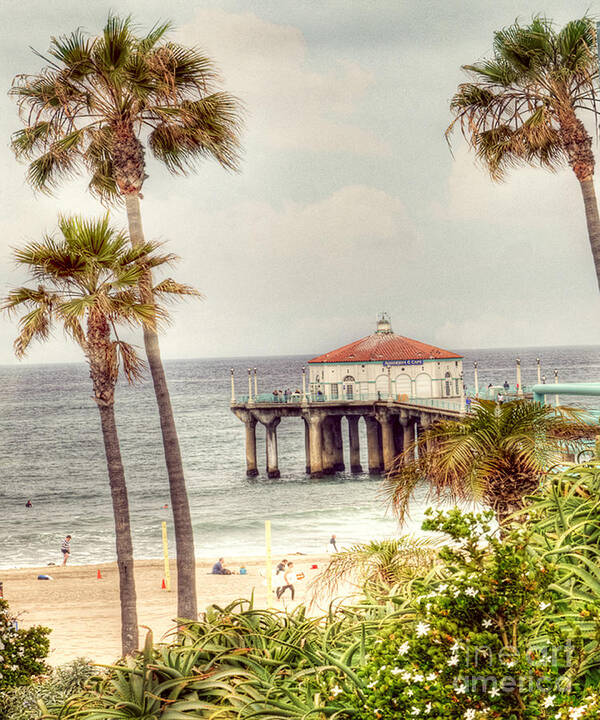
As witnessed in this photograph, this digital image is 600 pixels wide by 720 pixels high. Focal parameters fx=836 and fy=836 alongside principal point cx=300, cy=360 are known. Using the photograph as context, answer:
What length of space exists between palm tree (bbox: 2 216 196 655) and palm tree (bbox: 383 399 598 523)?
6.88m

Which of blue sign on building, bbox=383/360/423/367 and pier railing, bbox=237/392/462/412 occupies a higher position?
blue sign on building, bbox=383/360/423/367

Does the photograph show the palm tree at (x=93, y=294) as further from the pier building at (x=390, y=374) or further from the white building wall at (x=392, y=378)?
the white building wall at (x=392, y=378)

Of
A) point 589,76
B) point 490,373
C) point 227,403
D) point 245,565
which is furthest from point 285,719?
point 490,373

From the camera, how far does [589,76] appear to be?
14.4 m

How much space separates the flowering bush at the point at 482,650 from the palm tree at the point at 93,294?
33.5 feet

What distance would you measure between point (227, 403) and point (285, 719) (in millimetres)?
98812

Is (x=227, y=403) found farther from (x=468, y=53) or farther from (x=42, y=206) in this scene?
(x=468, y=53)

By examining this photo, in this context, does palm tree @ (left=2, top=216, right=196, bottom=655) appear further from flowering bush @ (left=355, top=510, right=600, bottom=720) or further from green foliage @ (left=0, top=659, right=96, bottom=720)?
flowering bush @ (left=355, top=510, right=600, bottom=720)

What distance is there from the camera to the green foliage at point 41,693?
22.1ft

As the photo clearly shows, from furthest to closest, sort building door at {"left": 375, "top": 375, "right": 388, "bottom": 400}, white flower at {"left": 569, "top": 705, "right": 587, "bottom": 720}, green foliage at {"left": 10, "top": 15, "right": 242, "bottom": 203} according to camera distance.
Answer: building door at {"left": 375, "top": 375, "right": 388, "bottom": 400} → green foliage at {"left": 10, "top": 15, "right": 242, "bottom": 203} → white flower at {"left": 569, "top": 705, "right": 587, "bottom": 720}

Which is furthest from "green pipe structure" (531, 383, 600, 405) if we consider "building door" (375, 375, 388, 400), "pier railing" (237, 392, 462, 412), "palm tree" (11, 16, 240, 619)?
"building door" (375, 375, 388, 400)

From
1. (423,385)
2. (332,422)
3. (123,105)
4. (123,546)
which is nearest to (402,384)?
(423,385)

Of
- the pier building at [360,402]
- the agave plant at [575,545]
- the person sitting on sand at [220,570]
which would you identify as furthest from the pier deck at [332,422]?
the agave plant at [575,545]

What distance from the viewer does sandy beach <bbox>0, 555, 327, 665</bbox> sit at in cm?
1988
